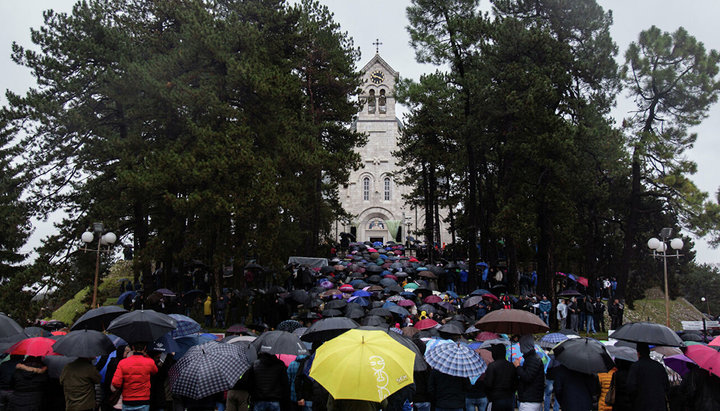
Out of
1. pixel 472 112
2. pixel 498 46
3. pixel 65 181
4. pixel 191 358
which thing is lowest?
pixel 191 358

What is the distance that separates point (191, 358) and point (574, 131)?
1754 centimetres

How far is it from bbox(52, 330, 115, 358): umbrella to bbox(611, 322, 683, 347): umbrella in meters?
6.51

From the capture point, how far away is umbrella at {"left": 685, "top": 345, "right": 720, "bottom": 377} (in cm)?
705

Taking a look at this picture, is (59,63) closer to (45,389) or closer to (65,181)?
(65,181)

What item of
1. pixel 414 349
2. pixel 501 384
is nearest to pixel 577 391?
pixel 501 384

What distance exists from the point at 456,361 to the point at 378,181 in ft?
166

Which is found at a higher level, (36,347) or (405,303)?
(36,347)

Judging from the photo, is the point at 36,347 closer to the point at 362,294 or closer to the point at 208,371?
the point at 208,371

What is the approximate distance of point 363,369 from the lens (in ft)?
18.7

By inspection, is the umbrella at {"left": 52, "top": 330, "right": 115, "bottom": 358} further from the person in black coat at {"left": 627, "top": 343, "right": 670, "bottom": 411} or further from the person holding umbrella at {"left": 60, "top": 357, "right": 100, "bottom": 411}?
the person in black coat at {"left": 627, "top": 343, "right": 670, "bottom": 411}

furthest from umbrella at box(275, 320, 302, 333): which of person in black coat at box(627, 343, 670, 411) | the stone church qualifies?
the stone church

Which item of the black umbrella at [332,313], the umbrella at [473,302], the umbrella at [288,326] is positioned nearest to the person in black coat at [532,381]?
the umbrella at [288,326]

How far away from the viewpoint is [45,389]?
7.89 m

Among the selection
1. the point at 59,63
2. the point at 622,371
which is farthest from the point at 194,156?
the point at 622,371
